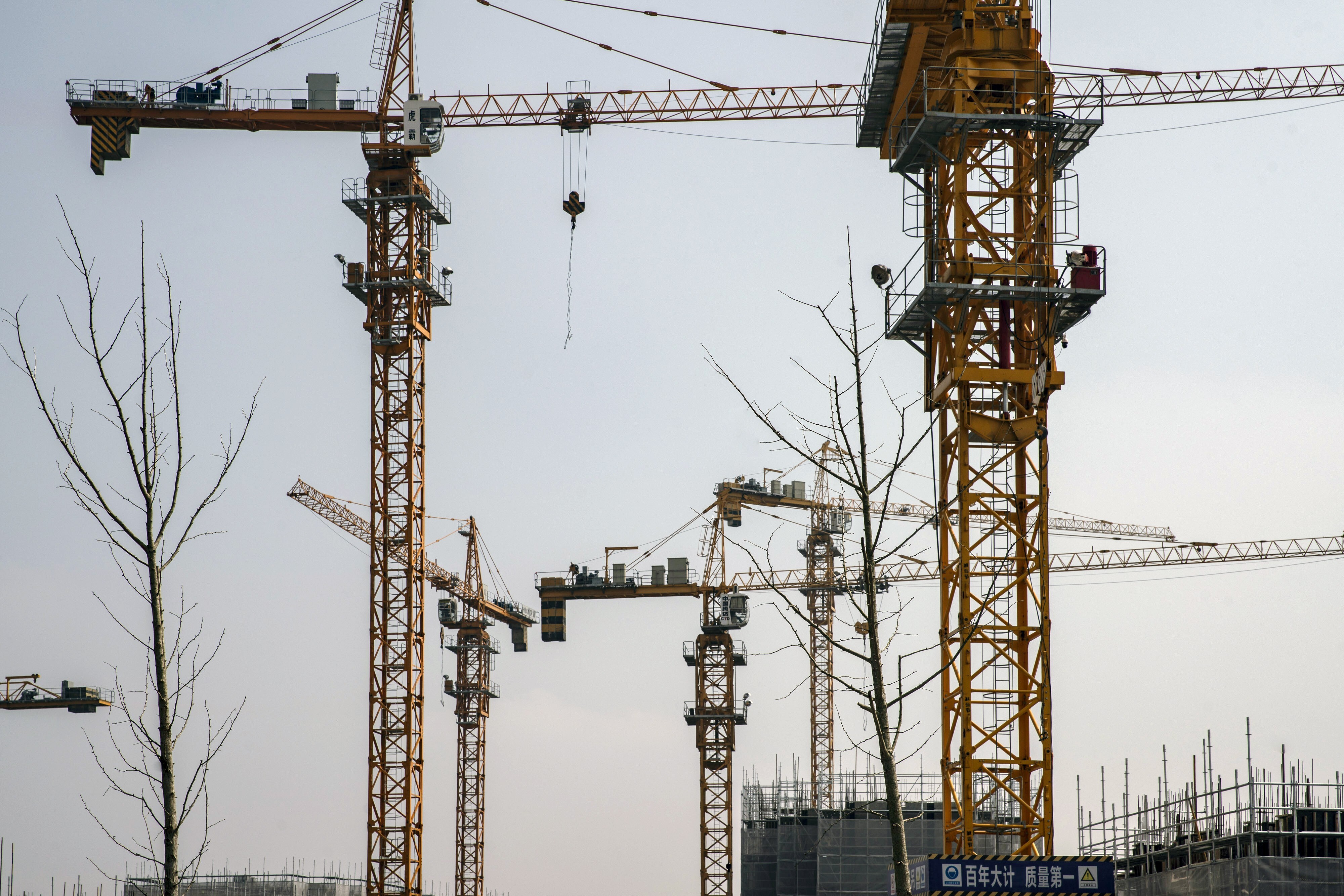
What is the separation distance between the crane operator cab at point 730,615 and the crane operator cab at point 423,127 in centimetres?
2865

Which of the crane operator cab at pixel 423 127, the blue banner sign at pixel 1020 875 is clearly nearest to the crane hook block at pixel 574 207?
the crane operator cab at pixel 423 127

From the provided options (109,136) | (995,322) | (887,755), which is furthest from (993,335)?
(109,136)

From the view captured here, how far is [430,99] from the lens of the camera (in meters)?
64.0

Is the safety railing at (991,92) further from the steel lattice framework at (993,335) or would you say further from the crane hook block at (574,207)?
the crane hook block at (574,207)

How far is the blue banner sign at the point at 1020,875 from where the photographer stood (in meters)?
27.2

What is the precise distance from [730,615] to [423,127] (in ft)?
97.3

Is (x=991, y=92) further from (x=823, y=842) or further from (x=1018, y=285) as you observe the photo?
(x=823, y=842)

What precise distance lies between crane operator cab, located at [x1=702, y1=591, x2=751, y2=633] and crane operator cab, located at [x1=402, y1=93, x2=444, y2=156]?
28.6 meters

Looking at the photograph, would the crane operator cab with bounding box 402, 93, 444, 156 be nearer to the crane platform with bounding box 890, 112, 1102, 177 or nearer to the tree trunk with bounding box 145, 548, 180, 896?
the crane platform with bounding box 890, 112, 1102, 177

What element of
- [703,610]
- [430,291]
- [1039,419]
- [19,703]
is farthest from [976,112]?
[19,703]

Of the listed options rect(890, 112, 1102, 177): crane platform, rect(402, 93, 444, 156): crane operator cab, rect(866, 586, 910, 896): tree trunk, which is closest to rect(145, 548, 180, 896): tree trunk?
rect(866, 586, 910, 896): tree trunk

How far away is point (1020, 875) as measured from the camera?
90.9 ft

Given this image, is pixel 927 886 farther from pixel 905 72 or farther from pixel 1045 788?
pixel 905 72

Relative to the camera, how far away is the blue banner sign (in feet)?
89.4
